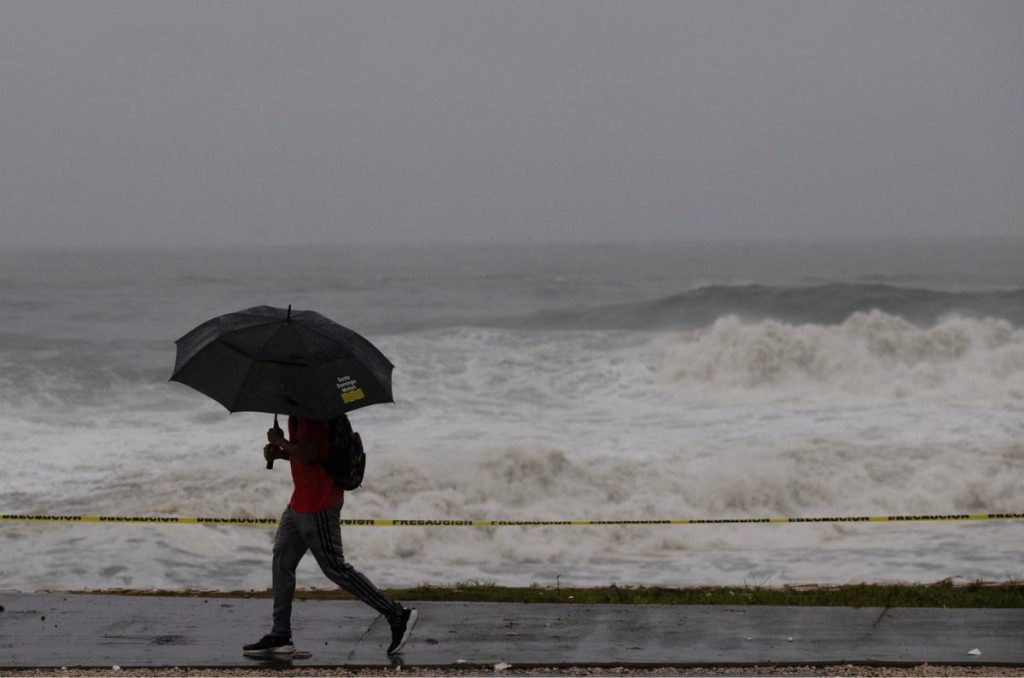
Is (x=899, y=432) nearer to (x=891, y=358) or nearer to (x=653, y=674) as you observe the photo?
(x=891, y=358)

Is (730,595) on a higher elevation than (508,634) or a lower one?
lower

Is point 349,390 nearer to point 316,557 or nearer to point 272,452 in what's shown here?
point 272,452

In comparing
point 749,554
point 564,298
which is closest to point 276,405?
point 749,554

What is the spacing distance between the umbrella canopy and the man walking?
0.27m

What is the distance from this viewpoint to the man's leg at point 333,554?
6.38m

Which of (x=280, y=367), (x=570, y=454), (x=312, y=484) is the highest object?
(x=280, y=367)

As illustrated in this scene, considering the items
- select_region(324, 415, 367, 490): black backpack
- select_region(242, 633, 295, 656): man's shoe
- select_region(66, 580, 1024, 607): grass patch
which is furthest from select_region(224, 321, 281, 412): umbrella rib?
select_region(66, 580, 1024, 607): grass patch

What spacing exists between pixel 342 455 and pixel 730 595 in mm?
3488

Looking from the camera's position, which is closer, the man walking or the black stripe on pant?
the man walking

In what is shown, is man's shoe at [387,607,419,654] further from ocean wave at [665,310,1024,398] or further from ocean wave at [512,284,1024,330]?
ocean wave at [512,284,1024,330]

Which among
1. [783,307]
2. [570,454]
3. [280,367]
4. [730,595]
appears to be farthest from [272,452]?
[783,307]

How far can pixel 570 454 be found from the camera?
18031 millimetres

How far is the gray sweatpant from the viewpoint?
21.0ft

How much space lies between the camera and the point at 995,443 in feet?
57.7
